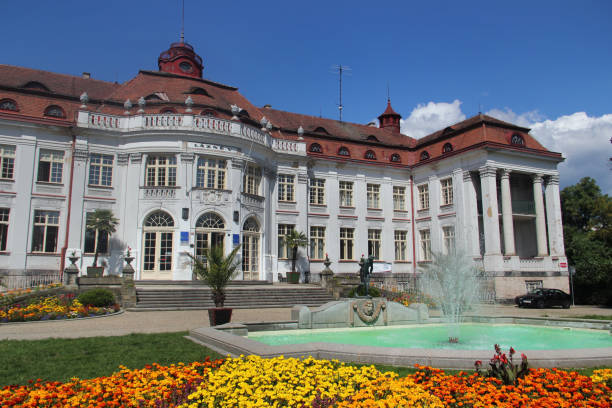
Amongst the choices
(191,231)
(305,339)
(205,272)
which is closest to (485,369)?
(305,339)

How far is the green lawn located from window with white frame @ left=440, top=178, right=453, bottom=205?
25298 mm

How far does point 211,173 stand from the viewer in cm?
2736

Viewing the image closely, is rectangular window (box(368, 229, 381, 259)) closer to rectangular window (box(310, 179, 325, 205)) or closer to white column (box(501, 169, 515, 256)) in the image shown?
rectangular window (box(310, 179, 325, 205))

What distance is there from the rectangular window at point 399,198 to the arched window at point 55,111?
23496 millimetres

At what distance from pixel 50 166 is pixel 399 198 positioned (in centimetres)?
2415

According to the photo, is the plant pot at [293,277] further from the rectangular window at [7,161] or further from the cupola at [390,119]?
the cupola at [390,119]

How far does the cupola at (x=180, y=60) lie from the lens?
3694 cm

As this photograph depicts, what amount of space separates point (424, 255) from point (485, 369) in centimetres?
2806

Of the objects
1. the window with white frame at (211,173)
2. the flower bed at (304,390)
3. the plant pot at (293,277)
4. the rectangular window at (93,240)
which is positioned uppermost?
the window with white frame at (211,173)

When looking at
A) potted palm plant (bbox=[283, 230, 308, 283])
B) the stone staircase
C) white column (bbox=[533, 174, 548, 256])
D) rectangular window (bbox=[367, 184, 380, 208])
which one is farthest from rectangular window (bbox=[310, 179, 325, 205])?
white column (bbox=[533, 174, 548, 256])

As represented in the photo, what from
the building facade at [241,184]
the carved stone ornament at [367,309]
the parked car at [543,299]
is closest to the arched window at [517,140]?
the building facade at [241,184]

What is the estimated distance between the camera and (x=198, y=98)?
2930 centimetres

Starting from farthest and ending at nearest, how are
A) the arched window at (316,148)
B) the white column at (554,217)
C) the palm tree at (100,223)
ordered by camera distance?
the arched window at (316,148) < the white column at (554,217) < the palm tree at (100,223)

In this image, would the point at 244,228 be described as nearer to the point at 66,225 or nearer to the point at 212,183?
the point at 212,183
